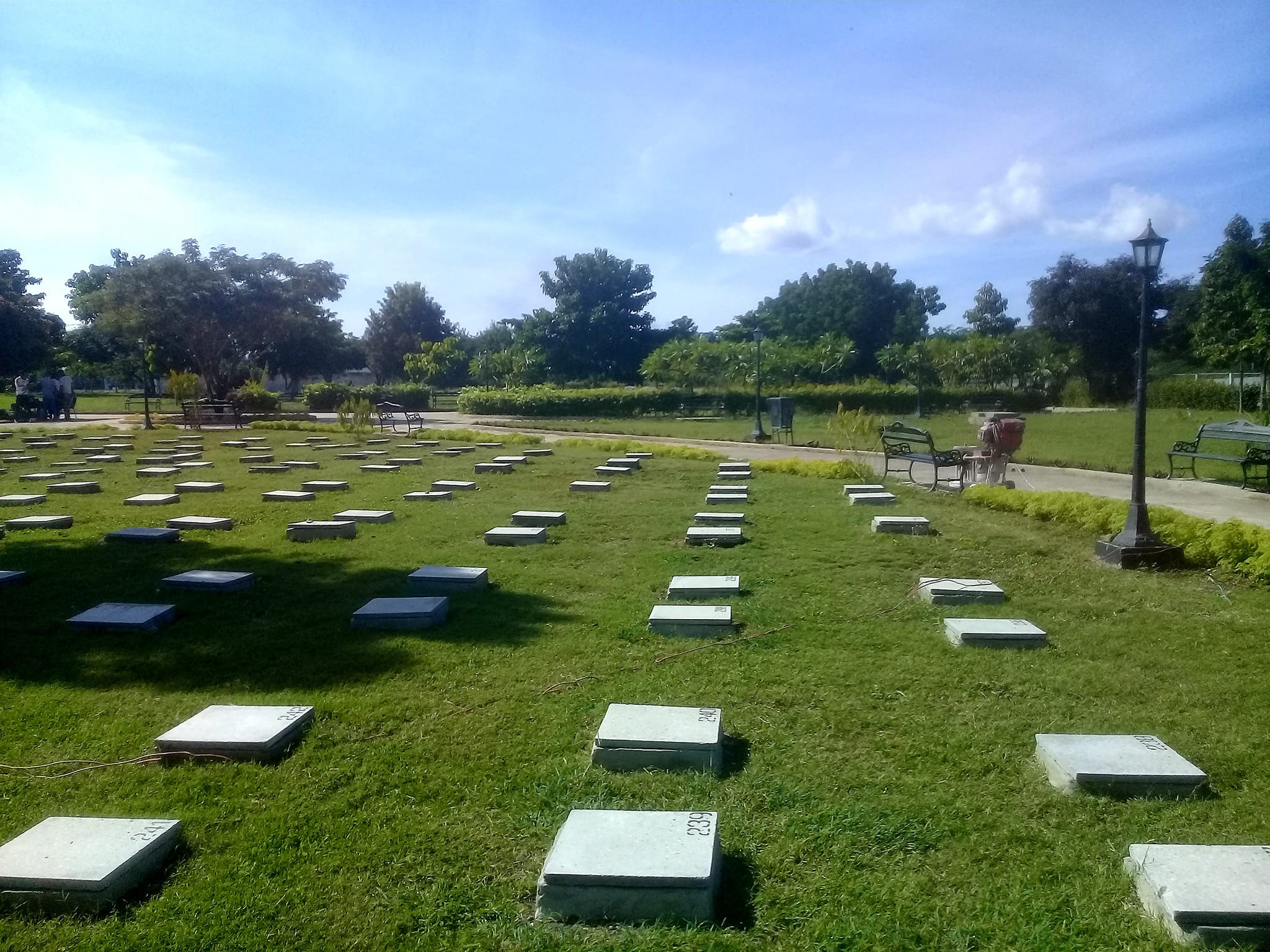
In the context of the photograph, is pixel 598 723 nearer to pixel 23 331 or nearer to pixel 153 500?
pixel 153 500

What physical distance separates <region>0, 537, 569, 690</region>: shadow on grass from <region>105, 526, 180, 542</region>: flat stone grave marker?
1.33ft

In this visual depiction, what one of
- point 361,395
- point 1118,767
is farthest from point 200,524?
point 361,395

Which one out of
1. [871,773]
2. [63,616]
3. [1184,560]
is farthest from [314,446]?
[871,773]

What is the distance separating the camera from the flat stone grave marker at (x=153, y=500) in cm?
1012

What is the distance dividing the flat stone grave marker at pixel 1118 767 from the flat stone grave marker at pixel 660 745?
119cm

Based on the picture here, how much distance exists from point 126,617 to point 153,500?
5.49 meters

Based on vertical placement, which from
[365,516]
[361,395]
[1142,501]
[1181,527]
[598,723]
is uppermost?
[361,395]

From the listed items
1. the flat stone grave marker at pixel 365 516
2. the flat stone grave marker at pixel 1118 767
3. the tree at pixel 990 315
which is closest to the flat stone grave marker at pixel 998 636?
the flat stone grave marker at pixel 1118 767

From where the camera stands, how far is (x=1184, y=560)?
23.0ft

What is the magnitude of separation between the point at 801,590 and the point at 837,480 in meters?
6.90

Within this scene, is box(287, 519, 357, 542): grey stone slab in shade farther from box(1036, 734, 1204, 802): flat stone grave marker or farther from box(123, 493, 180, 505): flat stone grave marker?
box(1036, 734, 1204, 802): flat stone grave marker

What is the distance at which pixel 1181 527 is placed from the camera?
283 inches

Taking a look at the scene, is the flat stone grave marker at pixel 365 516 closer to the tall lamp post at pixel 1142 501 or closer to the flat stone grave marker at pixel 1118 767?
the tall lamp post at pixel 1142 501

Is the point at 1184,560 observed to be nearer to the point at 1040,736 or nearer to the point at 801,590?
the point at 801,590
